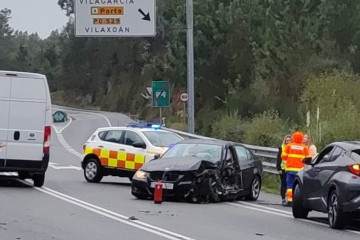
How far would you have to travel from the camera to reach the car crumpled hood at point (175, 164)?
61.9ft

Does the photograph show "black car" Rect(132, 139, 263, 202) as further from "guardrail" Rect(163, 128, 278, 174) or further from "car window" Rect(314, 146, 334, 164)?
"guardrail" Rect(163, 128, 278, 174)

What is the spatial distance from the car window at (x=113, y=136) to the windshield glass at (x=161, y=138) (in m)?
0.69

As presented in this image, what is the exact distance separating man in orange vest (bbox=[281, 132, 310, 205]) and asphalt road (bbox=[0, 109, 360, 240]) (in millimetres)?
767

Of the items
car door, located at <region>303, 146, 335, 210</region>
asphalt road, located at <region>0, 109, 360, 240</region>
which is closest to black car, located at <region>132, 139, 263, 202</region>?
asphalt road, located at <region>0, 109, 360, 240</region>

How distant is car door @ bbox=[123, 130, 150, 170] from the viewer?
2342 centimetres

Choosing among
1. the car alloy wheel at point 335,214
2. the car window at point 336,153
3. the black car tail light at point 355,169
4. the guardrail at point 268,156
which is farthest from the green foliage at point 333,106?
the black car tail light at point 355,169

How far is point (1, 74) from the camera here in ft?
68.0

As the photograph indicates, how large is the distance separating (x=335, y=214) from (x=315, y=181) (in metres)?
1.24

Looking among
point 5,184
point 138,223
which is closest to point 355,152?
point 138,223

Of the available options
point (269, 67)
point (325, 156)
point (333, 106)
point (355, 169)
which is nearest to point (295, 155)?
point (325, 156)

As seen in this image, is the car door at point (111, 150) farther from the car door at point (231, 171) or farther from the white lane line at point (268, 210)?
the white lane line at point (268, 210)

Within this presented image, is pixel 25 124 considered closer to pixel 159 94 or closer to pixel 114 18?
pixel 114 18

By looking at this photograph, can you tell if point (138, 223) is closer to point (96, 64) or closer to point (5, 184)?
point (5, 184)

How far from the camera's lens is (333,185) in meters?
15.2
